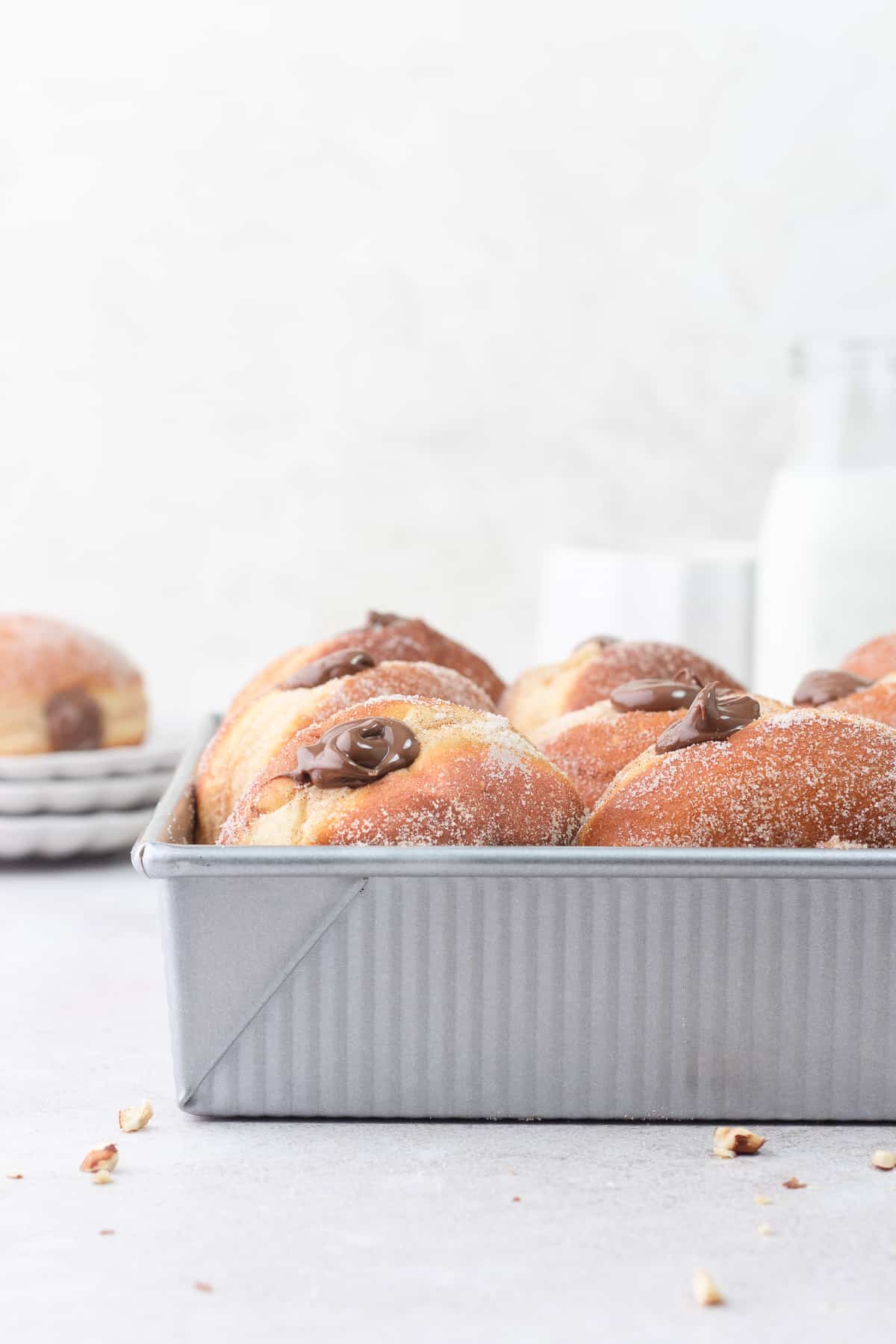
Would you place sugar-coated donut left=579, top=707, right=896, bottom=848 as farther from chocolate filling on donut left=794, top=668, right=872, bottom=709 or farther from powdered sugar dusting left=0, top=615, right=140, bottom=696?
powdered sugar dusting left=0, top=615, right=140, bottom=696

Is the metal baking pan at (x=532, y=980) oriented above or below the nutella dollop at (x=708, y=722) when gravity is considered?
below

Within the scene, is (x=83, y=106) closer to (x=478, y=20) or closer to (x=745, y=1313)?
(x=478, y=20)

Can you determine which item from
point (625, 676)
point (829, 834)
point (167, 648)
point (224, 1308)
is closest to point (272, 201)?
point (167, 648)

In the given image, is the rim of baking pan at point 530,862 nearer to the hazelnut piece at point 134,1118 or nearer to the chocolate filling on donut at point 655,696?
the hazelnut piece at point 134,1118

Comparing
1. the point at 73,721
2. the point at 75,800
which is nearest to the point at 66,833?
the point at 75,800

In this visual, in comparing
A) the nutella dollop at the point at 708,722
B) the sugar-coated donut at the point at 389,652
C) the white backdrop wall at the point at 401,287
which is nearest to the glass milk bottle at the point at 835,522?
the sugar-coated donut at the point at 389,652

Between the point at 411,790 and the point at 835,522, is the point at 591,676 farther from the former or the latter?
the point at 835,522
